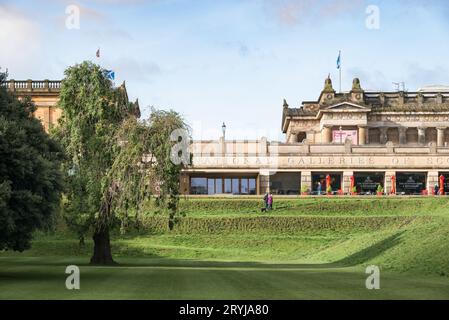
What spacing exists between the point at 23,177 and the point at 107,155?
605 inches

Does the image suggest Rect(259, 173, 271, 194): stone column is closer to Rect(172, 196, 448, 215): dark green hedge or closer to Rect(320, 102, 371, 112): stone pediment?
Rect(172, 196, 448, 215): dark green hedge

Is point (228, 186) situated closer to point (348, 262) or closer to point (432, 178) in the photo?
point (432, 178)

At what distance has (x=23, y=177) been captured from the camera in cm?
3694

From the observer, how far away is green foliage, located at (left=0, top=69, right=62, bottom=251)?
1431 inches

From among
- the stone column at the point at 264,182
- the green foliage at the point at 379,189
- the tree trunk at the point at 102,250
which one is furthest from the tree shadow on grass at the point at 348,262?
the stone column at the point at 264,182

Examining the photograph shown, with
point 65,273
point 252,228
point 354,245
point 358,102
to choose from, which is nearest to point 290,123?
point 358,102

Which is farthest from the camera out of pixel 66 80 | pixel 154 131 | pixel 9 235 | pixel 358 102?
pixel 358 102

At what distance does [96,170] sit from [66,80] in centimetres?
677

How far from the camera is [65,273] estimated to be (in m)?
41.7

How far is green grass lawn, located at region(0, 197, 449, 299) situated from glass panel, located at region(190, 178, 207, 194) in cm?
1681

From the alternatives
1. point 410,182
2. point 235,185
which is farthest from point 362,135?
point 235,185

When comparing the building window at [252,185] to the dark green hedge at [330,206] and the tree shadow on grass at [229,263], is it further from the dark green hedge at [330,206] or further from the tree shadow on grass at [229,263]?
the tree shadow on grass at [229,263]

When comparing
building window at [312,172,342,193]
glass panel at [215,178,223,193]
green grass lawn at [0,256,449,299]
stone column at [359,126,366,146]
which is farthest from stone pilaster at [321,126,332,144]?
green grass lawn at [0,256,449,299]
